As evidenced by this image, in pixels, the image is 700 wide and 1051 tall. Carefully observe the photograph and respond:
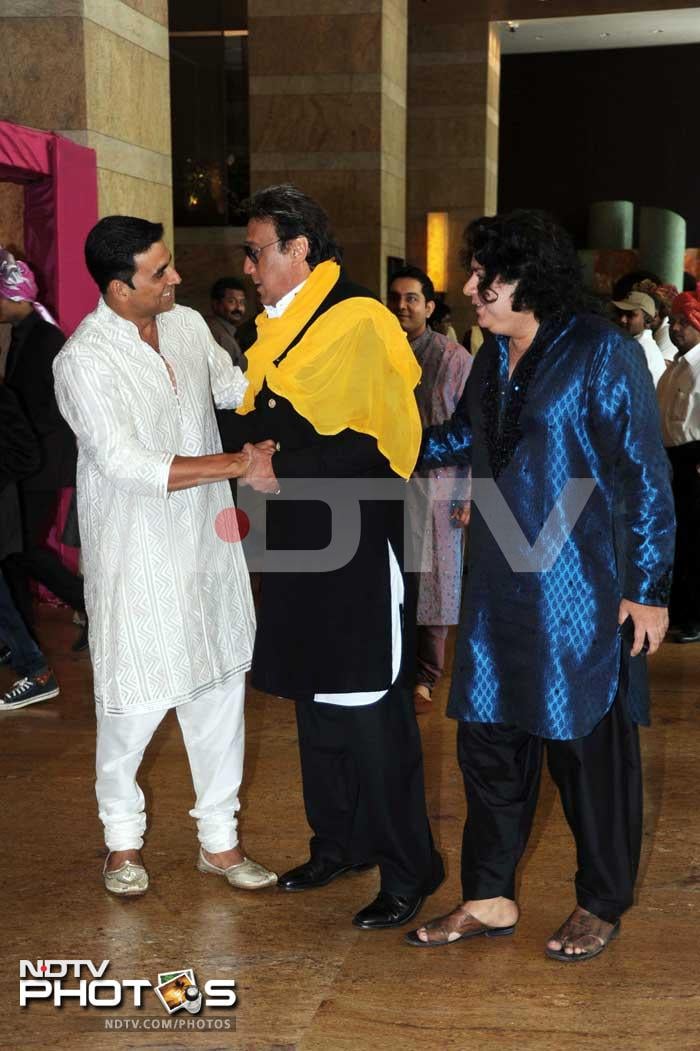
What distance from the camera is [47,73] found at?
5930 mm

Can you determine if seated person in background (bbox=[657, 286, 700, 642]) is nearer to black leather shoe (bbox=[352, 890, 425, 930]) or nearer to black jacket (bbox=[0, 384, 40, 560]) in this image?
black jacket (bbox=[0, 384, 40, 560])

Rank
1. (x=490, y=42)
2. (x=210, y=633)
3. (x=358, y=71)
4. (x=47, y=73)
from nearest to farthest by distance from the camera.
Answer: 1. (x=210, y=633)
2. (x=47, y=73)
3. (x=358, y=71)
4. (x=490, y=42)

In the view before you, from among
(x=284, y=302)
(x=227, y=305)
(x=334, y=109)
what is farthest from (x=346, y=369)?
(x=334, y=109)

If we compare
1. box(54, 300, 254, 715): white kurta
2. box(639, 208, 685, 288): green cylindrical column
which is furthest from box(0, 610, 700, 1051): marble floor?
box(639, 208, 685, 288): green cylindrical column

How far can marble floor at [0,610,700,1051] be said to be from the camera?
242 cm

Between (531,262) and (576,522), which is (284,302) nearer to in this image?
(531,262)

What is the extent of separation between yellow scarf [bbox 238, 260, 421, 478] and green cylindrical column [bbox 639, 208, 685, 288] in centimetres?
1687

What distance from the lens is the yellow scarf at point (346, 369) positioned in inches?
105

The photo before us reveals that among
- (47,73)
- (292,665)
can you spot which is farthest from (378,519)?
(47,73)

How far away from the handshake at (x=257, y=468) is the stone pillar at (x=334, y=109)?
24.8 ft

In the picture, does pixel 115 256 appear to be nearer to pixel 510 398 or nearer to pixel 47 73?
pixel 510 398

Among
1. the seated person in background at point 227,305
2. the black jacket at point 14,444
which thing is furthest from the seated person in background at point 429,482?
the seated person in background at point 227,305

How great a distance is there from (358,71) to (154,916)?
327 inches

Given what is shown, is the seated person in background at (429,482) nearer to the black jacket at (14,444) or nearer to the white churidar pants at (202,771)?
the black jacket at (14,444)
